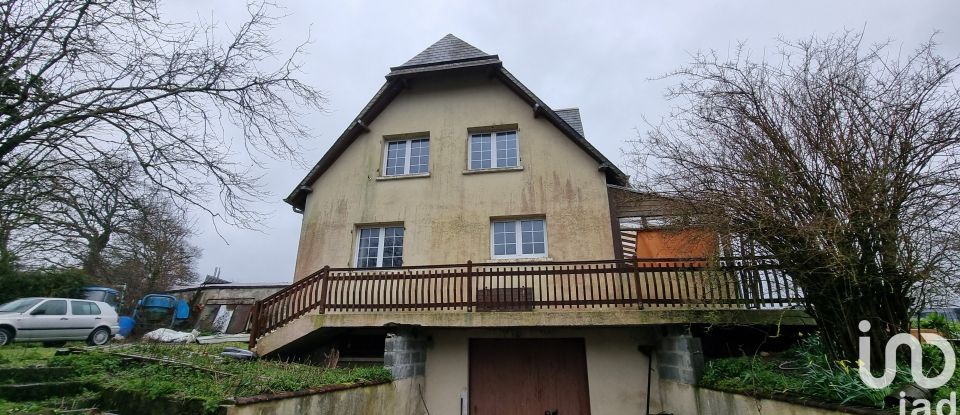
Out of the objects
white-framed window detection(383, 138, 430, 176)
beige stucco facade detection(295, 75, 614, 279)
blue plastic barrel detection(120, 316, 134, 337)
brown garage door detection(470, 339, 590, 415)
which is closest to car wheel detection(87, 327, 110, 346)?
blue plastic barrel detection(120, 316, 134, 337)

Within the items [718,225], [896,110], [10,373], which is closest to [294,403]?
[10,373]

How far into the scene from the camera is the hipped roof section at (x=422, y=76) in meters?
11.5

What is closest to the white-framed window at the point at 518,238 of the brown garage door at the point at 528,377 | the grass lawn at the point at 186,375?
the brown garage door at the point at 528,377

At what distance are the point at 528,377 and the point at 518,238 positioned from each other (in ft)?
10.6

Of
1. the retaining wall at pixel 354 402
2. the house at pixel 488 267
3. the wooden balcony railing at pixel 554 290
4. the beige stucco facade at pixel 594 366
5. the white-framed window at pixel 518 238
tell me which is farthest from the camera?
the white-framed window at pixel 518 238

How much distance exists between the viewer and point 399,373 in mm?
8062

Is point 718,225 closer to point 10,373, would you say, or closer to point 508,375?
point 508,375

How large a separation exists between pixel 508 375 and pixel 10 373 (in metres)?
8.37

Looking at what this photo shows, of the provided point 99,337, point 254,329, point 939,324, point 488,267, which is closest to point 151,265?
point 99,337

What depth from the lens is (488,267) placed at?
9.71m

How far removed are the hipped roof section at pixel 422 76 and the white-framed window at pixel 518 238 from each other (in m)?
2.64

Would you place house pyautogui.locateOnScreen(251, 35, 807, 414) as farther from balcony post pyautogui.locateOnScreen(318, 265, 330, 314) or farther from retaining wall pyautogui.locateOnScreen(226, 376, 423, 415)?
retaining wall pyautogui.locateOnScreen(226, 376, 423, 415)

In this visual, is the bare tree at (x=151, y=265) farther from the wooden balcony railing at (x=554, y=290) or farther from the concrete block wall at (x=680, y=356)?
the concrete block wall at (x=680, y=356)

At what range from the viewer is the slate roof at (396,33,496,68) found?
12086 millimetres
